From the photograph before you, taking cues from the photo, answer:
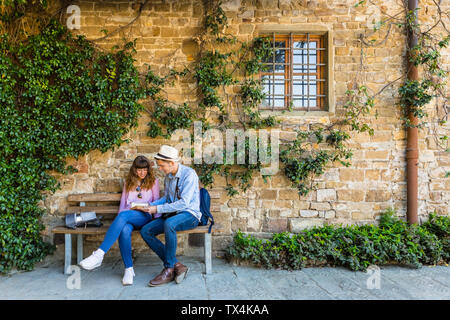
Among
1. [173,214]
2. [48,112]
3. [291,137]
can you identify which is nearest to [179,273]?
[173,214]

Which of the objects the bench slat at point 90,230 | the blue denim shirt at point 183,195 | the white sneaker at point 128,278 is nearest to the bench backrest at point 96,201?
the bench slat at point 90,230

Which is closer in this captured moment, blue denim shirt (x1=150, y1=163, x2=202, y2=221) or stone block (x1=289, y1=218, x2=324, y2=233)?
blue denim shirt (x1=150, y1=163, x2=202, y2=221)

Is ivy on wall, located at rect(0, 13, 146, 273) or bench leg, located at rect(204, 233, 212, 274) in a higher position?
ivy on wall, located at rect(0, 13, 146, 273)

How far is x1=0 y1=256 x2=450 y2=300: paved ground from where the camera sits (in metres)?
3.10

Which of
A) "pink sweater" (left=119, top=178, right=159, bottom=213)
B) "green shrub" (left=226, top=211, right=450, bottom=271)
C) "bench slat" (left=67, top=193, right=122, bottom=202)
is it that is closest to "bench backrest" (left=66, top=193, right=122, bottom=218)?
"bench slat" (left=67, top=193, right=122, bottom=202)

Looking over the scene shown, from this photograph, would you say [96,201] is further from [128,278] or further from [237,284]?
[237,284]

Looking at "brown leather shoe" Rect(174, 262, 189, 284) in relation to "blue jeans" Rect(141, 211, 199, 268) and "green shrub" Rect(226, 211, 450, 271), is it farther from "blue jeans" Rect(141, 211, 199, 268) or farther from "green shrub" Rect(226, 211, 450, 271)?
"green shrub" Rect(226, 211, 450, 271)

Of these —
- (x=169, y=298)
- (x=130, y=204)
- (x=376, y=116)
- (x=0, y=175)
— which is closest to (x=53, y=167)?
(x=0, y=175)

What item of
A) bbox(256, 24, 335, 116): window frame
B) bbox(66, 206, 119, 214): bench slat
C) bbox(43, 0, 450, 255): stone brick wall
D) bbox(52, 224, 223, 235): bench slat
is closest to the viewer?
bbox(52, 224, 223, 235): bench slat

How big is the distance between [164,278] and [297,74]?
3.62 meters

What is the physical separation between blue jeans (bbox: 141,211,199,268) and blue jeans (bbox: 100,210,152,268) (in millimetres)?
162

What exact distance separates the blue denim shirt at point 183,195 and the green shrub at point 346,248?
98cm

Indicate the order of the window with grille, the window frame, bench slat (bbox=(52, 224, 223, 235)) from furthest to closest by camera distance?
the window with grille
the window frame
bench slat (bbox=(52, 224, 223, 235))

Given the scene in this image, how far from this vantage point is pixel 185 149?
454 centimetres
